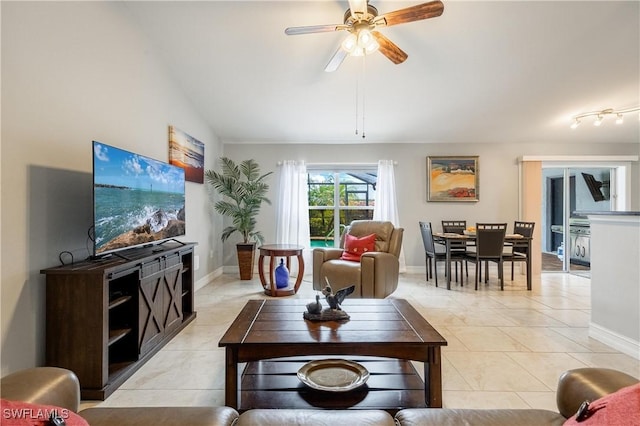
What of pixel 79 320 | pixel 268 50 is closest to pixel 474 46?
pixel 268 50

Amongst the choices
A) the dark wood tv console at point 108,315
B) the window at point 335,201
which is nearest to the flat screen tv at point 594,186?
the window at point 335,201

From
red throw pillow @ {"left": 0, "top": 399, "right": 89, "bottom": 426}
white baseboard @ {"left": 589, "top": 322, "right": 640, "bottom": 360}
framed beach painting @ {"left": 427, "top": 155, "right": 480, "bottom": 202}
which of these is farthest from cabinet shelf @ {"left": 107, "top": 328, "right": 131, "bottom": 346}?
framed beach painting @ {"left": 427, "top": 155, "right": 480, "bottom": 202}

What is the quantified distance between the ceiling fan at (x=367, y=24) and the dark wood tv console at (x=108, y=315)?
1.97 m

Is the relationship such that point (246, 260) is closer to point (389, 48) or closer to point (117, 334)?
point (117, 334)

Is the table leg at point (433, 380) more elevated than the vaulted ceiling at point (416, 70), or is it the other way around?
the vaulted ceiling at point (416, 70)

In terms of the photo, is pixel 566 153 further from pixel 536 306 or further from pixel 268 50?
pixel 268 50

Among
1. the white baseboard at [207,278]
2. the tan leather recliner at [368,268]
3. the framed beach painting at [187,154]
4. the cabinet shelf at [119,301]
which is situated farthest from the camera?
the white baseboard at [207,278]

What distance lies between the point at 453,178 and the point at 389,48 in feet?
10.9

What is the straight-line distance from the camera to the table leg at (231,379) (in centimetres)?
139

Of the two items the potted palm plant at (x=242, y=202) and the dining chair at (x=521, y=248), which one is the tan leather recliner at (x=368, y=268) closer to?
the potted palm plant at (x=242, y=202)

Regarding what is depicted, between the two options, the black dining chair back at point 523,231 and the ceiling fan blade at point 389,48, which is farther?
the black dining chair back at point 523,231

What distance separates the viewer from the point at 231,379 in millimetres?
1408

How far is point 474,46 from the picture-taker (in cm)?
296

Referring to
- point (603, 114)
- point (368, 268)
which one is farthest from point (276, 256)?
point (603, 114)
